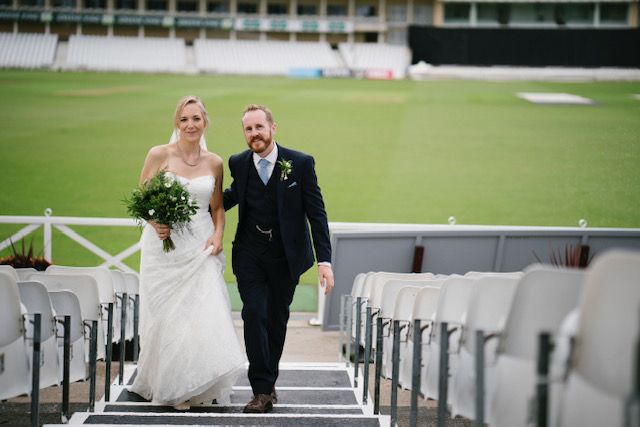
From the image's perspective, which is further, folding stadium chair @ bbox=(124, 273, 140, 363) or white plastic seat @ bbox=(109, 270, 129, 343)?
folding stadium chair @ bbox=(124, 273, 140, 363)

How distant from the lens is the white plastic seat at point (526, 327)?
2744 millimetres

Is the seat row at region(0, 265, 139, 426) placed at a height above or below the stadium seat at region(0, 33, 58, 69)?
below

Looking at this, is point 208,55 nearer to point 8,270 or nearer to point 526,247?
point 526,247

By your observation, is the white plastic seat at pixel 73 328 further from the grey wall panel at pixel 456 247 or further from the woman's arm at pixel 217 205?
the grey wall panel at pixel 456 247

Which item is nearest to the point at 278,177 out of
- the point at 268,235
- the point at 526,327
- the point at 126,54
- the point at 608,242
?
the point at 268,235

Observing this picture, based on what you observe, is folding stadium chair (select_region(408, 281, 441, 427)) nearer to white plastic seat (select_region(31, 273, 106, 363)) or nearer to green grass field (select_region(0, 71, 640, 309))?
white plastic seat (select_region(31, 273, 106, 363))

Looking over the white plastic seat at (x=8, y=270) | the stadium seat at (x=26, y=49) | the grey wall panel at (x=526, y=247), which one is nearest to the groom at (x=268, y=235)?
the white plastic seat at (x=8, y=270)

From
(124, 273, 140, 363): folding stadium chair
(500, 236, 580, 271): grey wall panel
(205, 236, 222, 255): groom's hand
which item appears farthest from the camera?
(500, 236, 580, 271): grey wall panel

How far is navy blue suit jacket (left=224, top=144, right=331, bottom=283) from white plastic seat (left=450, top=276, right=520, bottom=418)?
1885 mm

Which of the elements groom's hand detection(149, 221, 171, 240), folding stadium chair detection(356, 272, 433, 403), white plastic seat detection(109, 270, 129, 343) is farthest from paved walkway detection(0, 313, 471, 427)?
groom's hand detection(149, 221, 171, 240)

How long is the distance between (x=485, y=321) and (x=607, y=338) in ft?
3.44

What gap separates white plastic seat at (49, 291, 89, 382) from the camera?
4.49 m

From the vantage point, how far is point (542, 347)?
2.46 metres

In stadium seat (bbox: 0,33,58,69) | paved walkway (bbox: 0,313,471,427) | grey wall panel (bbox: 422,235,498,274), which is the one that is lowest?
paved walkway (bbox: 0,313,471,427)
